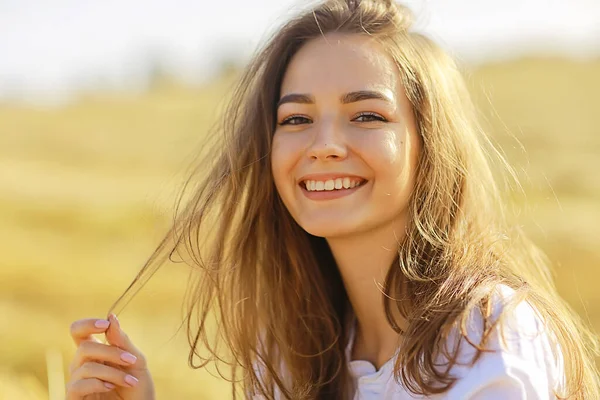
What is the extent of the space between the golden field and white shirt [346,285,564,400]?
56 centimetres

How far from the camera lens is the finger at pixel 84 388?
2.96 meters

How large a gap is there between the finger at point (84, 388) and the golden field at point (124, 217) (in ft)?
2.32

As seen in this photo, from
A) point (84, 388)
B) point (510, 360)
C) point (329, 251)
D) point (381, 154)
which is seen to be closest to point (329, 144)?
point (381, 154)

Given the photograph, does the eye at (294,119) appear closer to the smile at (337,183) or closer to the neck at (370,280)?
the smile at (337,183)

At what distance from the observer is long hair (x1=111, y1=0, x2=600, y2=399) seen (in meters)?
2.85

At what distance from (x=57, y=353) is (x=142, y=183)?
8226 millimetres

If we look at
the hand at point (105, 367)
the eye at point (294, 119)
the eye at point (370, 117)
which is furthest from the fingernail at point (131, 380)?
the eye at point (370, 117)

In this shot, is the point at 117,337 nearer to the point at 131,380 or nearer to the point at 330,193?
the point at 131,380

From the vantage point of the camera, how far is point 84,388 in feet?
9.71

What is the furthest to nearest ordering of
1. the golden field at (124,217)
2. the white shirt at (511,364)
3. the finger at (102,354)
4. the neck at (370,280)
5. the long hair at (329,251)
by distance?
the golden field at (124,217) → the neck at (370,280) → the finger at (102,354) → the long hair at (329,251) → the white shirt at (511,364)

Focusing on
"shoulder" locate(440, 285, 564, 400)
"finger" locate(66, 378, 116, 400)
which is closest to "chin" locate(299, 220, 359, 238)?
"shoulder" locate(440, 285, 564, 400)

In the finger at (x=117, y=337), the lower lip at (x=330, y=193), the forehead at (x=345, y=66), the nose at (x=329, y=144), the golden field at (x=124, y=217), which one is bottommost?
the finger at (x=117, y=337)

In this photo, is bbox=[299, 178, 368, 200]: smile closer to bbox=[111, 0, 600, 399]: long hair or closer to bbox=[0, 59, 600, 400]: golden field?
bbox=[111, 0, 600, 399]: long hair

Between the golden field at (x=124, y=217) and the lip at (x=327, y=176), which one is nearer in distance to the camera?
the lip at (x=327, y=176)
